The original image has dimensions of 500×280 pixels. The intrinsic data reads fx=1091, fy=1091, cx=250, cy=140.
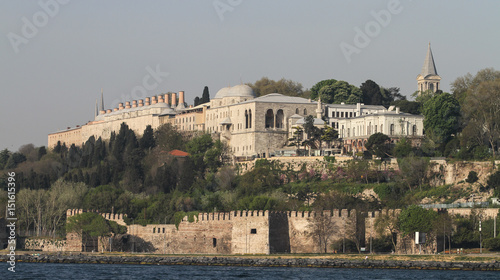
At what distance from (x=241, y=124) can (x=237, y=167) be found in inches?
400

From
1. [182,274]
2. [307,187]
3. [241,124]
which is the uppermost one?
[241,124]

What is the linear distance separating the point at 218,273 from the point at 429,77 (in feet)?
231

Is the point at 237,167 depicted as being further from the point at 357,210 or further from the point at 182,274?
the point at 182,274

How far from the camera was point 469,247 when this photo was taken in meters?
67.1

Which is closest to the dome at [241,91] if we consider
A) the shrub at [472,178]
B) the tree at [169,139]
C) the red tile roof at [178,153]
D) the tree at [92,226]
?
the tree at [169,139]

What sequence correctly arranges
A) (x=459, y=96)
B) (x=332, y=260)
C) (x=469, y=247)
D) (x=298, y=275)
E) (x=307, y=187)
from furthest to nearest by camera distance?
(x=459, y=96), (x=307, y=187), (x=469, y=247), (x=332, y=260), (x=298, y=275)

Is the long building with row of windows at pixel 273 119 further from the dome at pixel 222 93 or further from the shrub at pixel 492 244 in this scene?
the shrub at pixel 492 244

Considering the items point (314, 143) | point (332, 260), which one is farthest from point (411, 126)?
point (332, 260)

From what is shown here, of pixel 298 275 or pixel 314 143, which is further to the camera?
pixel 314 143

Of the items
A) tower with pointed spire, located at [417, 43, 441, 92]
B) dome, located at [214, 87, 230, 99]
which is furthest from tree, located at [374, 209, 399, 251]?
tower with pointed spire, located at [417, 43, 441, 92]

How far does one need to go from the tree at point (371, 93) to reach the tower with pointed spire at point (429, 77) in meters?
5.44

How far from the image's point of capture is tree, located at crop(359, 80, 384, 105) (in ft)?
390

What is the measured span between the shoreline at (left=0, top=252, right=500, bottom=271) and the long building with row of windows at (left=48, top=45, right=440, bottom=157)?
34.9m

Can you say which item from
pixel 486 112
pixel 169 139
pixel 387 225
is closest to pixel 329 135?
pixel 486 112
